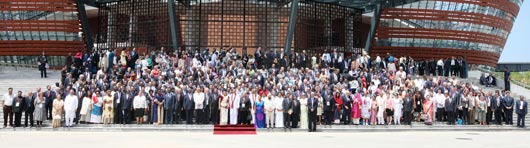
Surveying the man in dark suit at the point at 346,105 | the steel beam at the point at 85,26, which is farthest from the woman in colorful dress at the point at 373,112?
the steel beam at the point at 85,26

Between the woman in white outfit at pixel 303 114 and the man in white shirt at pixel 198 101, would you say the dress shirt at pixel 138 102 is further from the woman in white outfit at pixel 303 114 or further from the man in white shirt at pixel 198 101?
the woman in white outfit at pixel 303 114

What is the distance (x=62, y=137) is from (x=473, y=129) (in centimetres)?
1546

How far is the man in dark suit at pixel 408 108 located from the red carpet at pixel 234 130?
6013mm

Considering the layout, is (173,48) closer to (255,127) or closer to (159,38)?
(159,38)

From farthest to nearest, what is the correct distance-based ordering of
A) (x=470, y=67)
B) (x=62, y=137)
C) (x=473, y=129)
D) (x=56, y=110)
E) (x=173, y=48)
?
1. (x=470, y=67)
2. (x=173, y=48)
3. (x=473, y=129)
4. (x=56, y=110)
5. (x=62, y=137)

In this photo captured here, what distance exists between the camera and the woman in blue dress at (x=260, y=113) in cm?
2512

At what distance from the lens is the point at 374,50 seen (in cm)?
4959

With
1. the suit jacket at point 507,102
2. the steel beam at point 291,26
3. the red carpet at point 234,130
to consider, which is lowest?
the red carpet at point 234,130

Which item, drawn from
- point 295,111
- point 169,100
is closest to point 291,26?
point 295,111

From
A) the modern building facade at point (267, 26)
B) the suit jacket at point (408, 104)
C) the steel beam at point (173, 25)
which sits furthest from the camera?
the modern building facade at point (267, 26)

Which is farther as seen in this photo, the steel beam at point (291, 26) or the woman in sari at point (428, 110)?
the steel beam at point (291, 26)

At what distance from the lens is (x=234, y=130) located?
24.5 m

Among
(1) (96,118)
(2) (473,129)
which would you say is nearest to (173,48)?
(1) (96,118)

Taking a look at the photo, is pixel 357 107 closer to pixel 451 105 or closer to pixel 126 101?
pixel 451 105
